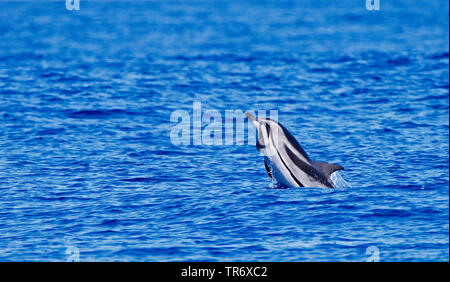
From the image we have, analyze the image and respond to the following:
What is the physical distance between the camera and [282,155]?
989 inches

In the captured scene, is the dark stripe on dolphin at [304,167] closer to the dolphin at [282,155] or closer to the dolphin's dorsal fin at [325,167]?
the dolphin at [282,155]

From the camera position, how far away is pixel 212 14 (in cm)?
9644

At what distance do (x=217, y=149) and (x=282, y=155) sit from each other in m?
8.37

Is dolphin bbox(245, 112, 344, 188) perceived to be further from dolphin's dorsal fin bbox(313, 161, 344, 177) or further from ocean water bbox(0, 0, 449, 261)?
ocean water bbox(0, 0, 449, 261)

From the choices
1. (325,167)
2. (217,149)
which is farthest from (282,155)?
(217,149)

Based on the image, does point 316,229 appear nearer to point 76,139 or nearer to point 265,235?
point 265,235

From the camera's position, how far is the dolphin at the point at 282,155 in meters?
25.1

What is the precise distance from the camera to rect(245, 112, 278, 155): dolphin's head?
2505 cm

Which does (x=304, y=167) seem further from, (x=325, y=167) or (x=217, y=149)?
(x=217, y=149)

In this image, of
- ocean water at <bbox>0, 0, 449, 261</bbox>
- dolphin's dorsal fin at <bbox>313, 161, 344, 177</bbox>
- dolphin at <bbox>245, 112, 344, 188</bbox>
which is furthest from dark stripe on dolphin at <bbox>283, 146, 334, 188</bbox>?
ocean water at <bbox>0, 0, 449, 261</bbox>

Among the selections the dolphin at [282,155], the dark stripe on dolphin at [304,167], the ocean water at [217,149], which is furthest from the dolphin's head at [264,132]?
the ocean water at [217,149]

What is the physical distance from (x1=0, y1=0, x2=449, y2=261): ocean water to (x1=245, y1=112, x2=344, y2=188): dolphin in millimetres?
714

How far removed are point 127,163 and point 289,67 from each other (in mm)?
24246
